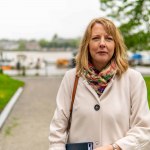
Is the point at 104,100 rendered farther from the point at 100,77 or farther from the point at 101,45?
the point at 101,45

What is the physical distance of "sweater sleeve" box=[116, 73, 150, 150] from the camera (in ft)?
8.60

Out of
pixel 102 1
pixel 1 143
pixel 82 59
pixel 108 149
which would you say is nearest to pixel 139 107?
pixel 108 149

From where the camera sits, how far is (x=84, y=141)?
2.68m

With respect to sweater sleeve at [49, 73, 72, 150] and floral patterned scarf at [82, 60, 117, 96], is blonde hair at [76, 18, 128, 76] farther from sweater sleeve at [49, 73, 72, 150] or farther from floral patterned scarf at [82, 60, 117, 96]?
sweater sleeve at [49, 73, 72, 150]

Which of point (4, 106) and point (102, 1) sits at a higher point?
point (102, 1)

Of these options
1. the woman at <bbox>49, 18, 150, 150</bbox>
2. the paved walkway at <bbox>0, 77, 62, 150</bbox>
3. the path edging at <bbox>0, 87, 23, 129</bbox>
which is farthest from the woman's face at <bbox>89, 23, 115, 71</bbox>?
the path edging at <bbox>0, 87, 23, 129</bbox>

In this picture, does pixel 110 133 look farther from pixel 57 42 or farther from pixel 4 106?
pixel 57 42

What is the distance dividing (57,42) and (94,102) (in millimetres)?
147531

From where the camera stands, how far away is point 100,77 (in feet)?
8.77

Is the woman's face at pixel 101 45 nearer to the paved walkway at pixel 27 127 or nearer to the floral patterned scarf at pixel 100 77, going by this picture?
the floral patterned scarf at pixel 100 77

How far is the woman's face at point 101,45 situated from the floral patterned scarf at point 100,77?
2.8 inches

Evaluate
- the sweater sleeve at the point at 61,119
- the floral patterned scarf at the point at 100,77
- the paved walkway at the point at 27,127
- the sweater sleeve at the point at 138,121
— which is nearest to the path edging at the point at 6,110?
the paved walkway at the point at 27,127

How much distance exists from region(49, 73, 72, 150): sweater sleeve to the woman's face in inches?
10.7

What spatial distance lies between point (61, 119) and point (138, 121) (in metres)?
0.54
